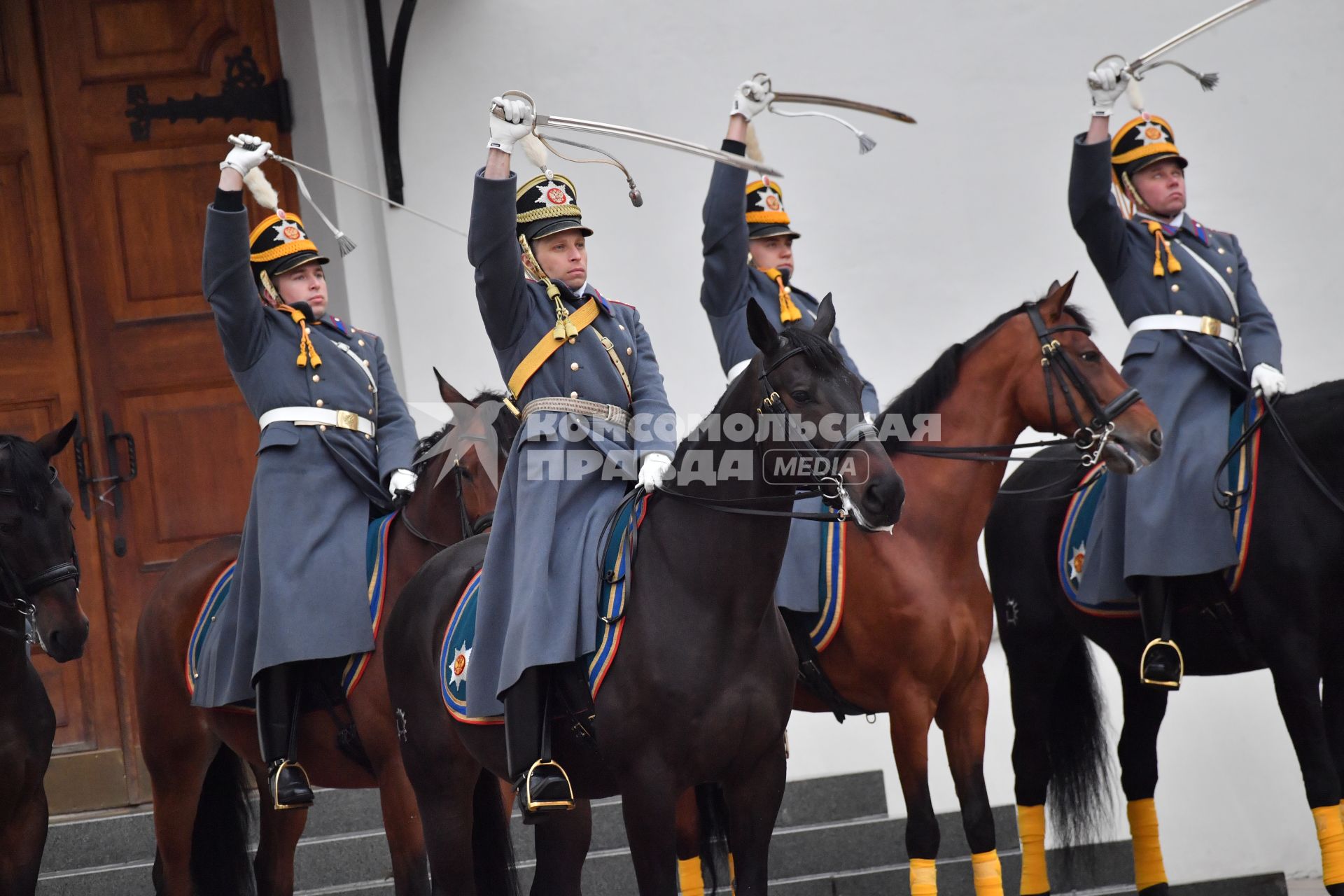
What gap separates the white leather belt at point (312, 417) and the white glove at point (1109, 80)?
268cm

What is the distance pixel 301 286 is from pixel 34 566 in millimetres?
1270

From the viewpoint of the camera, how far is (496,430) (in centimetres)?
508

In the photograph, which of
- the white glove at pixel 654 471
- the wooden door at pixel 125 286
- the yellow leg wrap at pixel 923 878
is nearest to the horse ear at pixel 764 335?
the white glove at pixel 654 471

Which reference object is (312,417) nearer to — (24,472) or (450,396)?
(450,396)

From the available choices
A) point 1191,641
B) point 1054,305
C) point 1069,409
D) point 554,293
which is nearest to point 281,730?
point 554,293

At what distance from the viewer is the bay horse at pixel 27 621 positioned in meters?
4.62

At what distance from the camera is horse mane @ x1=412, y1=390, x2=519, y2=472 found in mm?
4980

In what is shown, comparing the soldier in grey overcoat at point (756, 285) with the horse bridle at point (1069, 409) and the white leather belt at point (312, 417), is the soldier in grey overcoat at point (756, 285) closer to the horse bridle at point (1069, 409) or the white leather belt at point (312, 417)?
the horse bridle at point (1069, 409)

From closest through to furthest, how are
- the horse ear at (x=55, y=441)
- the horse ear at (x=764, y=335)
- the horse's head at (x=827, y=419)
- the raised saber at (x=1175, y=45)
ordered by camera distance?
the horse's head at (x=827, y=419), the horse ear at (x=764, y=335), the raised saber at (x=1175, y=45), the horse ear at (x=55, y=441)

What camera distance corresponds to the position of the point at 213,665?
4.99 m

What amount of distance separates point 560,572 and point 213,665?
1.81 metres

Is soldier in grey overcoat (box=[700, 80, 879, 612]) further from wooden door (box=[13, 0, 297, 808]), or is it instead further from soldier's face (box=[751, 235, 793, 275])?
wooden door (box=[13, 0, 297, 808])

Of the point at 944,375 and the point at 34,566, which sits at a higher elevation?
the point at 944,375

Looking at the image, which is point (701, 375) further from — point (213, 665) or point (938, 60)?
point (213, 665)
